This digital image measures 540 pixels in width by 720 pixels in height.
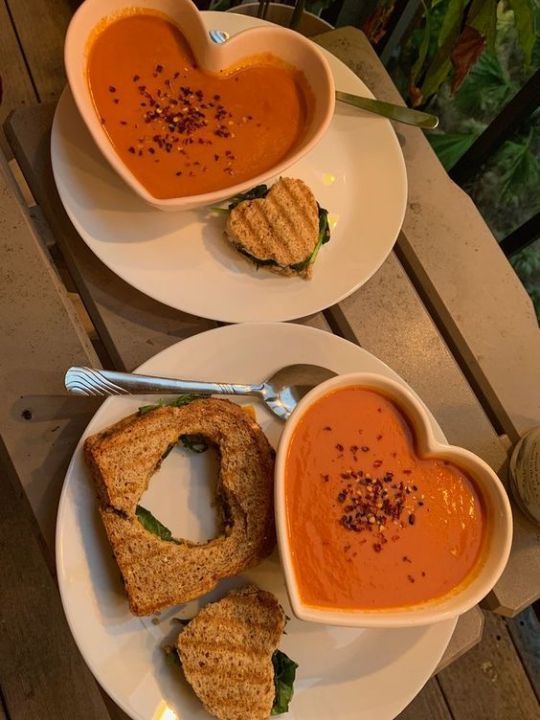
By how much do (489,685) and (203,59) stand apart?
2.18 meters

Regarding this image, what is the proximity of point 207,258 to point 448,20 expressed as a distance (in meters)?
0.72

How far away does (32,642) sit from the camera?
2.06 metres

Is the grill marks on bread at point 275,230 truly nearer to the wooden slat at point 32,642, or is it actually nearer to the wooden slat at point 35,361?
Result: the wooden slat at point 35,361

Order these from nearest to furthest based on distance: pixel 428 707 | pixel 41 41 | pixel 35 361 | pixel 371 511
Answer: pixel 371 511 → pixel 35 361 → pixel 41 41 → pixel 428 707

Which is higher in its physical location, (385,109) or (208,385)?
(385,109)

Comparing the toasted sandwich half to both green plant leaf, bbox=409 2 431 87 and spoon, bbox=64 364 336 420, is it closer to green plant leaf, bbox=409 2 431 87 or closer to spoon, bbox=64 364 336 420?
spoon, bbox=64 364 336 420

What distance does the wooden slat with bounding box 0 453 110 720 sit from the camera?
6.59 ft

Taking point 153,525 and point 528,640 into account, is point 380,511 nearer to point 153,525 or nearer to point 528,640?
point 153,525

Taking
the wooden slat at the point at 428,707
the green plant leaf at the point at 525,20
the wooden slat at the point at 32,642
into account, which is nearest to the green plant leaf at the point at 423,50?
the green plant leaf at the point at 525,20

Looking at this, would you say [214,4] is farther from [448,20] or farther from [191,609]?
[191,609]

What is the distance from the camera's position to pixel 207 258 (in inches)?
52.0

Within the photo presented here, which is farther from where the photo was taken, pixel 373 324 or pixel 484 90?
pixel 484 90

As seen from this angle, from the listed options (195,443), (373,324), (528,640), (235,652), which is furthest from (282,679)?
(528,640)

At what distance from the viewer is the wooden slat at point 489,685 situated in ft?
7.29
